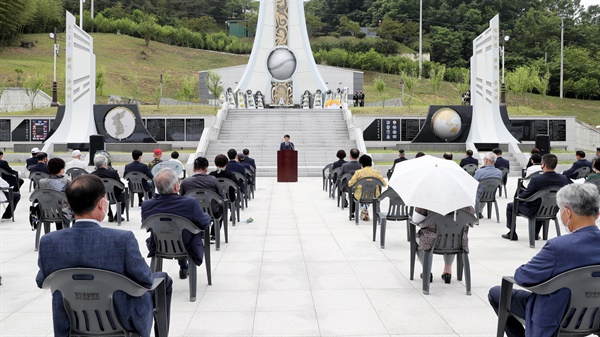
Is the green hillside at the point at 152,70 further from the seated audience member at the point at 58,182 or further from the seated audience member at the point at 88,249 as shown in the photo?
the seated audience member at the point at 88,249

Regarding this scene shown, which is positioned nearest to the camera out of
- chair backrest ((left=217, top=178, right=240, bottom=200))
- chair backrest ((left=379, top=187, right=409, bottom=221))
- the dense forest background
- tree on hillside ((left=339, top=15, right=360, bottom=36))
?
chair backrest ((left=379, top=187, right=409, bottom=221))

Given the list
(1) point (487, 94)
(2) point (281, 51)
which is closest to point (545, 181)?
(1) point (487, 94)

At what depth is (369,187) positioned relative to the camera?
8.99m

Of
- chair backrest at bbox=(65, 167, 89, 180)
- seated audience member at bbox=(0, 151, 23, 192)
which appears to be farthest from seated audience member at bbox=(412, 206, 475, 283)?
seated audience member at bbox=(0, 151, 23, 192)

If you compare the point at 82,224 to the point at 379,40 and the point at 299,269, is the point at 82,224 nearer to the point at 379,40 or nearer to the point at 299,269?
the point at 299,269

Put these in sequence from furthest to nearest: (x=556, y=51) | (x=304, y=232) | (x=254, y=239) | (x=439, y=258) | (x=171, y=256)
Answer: (x=556, y=51) < (x=304, y=232) < (x=254, y=239) < (x=439, y=258) < (x=171, y=256)

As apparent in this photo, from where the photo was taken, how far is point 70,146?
23.1 meters

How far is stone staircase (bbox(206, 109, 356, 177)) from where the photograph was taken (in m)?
21.6

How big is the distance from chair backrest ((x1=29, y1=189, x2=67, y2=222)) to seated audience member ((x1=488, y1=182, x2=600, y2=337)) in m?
5.83

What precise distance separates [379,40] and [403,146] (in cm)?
5034

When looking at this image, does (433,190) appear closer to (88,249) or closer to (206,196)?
(206,196)

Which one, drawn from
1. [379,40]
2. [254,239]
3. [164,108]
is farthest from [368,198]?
[379,40]

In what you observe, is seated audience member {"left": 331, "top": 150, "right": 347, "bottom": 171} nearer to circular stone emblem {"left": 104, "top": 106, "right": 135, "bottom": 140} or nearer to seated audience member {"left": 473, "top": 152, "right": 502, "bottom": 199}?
seated audience member {"left": 473, "top": 152, "right": 502, "bottom": 199}

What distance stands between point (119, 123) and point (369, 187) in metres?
17.7
